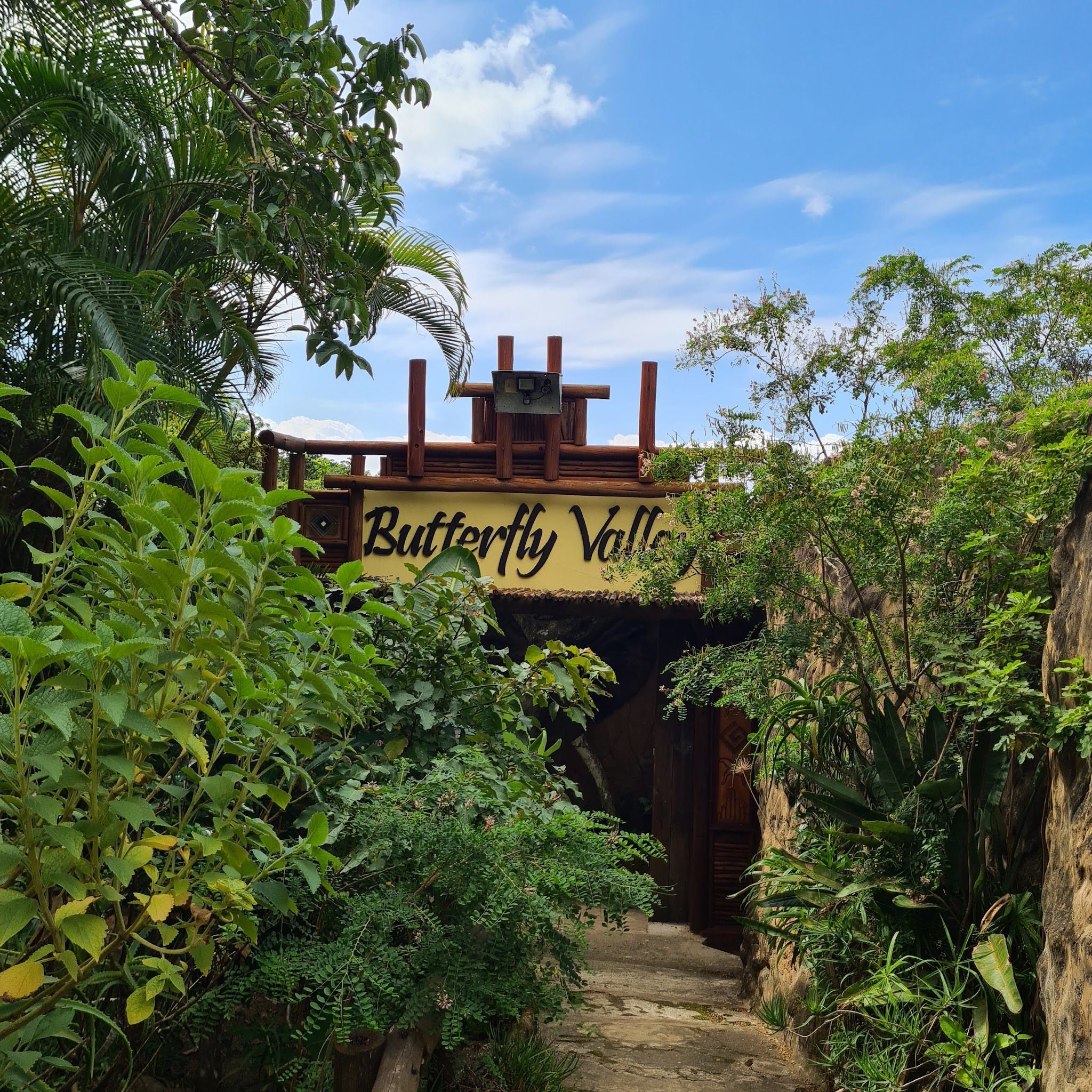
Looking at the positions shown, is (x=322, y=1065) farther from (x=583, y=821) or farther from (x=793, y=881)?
(x=793, y=881)

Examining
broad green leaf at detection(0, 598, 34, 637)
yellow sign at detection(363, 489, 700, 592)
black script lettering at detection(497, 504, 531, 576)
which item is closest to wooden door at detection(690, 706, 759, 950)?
yellow sign at detection(363, 489, 700, 592)

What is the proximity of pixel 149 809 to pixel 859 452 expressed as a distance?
3825 millimetres

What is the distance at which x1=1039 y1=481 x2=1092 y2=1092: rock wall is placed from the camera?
11.1 feet

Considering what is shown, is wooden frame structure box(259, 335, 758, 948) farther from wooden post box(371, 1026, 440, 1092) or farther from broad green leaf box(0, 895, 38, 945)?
broad green leaf box(0, 895, 38, 945)

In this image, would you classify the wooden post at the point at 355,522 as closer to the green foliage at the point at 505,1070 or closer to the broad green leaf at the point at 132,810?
the green foliage at the point at 505,1070

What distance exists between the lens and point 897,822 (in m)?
4.64

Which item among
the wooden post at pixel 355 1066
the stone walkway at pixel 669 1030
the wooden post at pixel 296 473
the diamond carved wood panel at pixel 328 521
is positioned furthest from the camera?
the diamond carved wood panel at pixel 328 521

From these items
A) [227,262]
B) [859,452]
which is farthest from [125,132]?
[859,452]

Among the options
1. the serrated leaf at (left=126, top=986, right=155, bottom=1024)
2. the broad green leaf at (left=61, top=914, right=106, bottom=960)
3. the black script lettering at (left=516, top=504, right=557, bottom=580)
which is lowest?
the serrated leaf at (left=126, top=986, right=155, bottom=1024)

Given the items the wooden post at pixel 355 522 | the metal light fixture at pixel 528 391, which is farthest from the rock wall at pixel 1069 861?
the wooden post at pixel 355 522

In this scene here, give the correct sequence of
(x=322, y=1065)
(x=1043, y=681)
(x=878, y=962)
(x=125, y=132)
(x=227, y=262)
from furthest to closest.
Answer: (x=227, y=262), (x=125, y=132), (x=878, y=962), (x=1043, y=681), (x=322, y=1065)

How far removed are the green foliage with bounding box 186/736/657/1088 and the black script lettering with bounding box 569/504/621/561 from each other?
248 inches

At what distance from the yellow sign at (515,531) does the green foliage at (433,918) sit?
20.5 feet

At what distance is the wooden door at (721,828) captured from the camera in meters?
10.1
